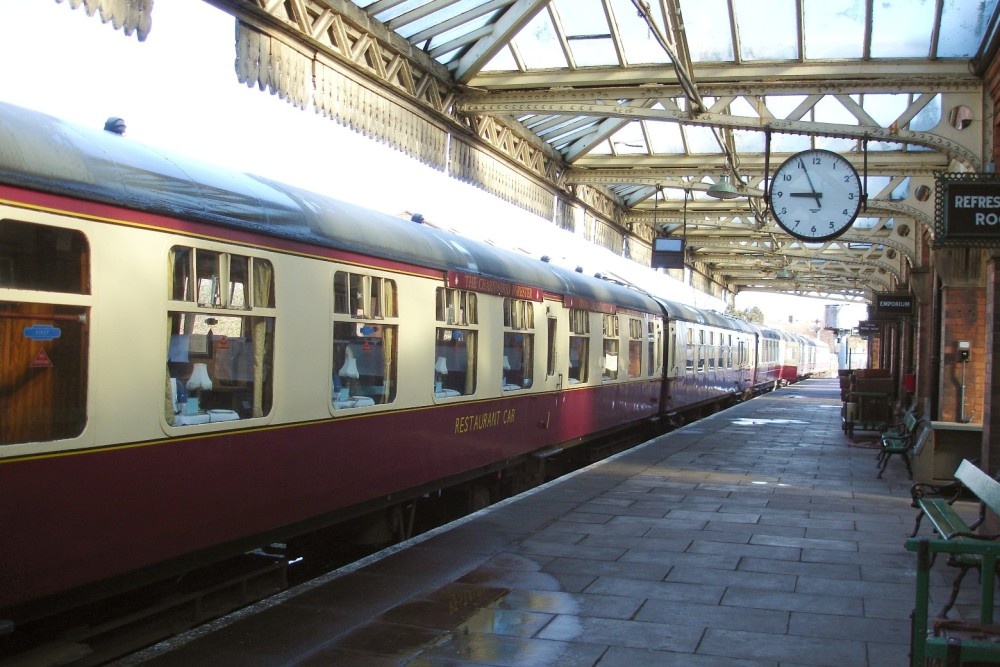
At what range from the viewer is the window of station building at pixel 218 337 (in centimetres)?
460

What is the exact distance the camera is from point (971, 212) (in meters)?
7.09

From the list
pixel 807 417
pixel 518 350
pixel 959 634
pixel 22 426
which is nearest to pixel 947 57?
pixel 518 350

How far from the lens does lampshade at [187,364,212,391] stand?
4727mm

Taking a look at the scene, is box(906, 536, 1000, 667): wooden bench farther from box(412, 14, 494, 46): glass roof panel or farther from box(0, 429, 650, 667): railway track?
box(412, 14, 494, 46): glass roof panel

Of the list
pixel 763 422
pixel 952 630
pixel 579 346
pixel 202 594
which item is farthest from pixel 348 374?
pixel 763 422

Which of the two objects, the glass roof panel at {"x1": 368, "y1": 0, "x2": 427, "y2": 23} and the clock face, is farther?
the glass roof panel at {"x1": 368, "y1": 0, "x2": 427, "y2": 23}

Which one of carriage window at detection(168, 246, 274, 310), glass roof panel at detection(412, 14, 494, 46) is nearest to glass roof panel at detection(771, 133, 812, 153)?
glass roof panel at detection(412, 14, 494, 46)

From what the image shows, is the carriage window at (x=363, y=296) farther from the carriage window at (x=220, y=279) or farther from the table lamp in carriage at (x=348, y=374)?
the carriage window at (x=220, y=279)

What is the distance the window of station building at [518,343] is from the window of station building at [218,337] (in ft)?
13.8

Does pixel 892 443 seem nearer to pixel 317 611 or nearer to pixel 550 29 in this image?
pixel 550 29

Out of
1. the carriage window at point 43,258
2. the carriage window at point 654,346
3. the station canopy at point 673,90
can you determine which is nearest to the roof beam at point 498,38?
the station canopy at point 673,90

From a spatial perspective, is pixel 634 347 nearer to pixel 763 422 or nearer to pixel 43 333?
pixel 763 422

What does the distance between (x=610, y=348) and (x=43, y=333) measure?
1030 cm

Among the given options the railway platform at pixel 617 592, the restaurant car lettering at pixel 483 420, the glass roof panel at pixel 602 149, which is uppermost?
the glass roof panel at pixel 602 149
